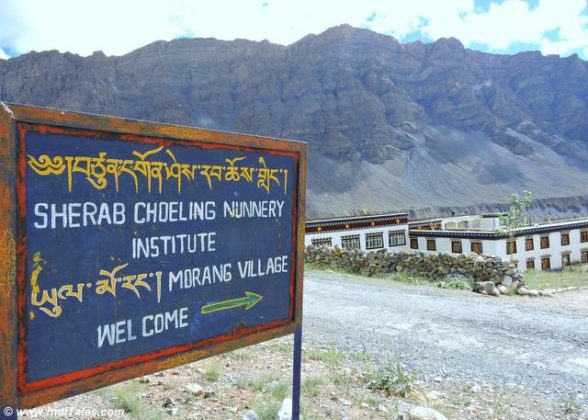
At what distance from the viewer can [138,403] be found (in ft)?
14.1

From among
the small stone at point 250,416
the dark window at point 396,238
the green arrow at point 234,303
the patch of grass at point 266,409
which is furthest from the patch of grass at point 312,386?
the dark window at point 396,238

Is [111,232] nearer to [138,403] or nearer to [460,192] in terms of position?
[138,403]

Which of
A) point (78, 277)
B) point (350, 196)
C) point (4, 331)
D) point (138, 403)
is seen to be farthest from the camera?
point (350, 196)

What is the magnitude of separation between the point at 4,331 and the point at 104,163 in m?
0.99

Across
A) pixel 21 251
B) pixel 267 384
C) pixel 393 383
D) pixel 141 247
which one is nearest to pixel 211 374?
pixel 267 384

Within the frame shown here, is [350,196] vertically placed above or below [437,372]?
above

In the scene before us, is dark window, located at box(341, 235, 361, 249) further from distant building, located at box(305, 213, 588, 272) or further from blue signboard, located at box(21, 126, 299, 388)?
blue signboard, located at box(21, 126, 299, 388)

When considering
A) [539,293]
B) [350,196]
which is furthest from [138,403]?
[350,196]

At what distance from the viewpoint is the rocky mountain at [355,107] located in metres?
84.6

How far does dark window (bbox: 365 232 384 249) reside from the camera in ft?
124

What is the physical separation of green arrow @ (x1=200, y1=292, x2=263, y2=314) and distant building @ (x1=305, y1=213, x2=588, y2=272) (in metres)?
30.1

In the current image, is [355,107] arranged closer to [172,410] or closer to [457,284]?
[457,284]

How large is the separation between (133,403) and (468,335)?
5.84m

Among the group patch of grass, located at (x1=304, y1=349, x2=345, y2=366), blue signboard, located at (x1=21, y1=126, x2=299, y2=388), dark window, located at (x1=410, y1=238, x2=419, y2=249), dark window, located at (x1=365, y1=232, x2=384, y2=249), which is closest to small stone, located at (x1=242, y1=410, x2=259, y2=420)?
blue signboard, located at (x1=21, y1=126, x2=299, y2=388)
